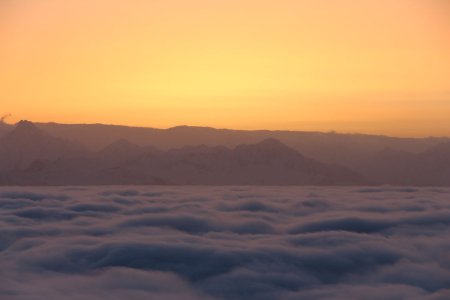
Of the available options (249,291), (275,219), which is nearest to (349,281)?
(249,291)

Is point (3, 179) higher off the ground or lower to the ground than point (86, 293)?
lower

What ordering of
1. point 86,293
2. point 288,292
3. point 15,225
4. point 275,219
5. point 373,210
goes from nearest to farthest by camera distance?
point 86,293 < point 288,292 < point 15,225 < point 275,219 < point 373,210

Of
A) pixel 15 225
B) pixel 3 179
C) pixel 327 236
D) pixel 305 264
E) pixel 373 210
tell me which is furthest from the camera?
pixel 3 179

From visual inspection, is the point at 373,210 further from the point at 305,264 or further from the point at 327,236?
the point at 305,264

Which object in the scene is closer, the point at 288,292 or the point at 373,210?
the point at 288,292

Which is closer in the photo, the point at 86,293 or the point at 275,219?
the point at 86,293

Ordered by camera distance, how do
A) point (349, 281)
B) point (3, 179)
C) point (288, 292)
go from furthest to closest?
point (3, 179)
point (349, 281)
point (288, 292)

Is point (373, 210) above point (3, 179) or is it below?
above

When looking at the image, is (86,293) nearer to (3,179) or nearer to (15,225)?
(15,225)

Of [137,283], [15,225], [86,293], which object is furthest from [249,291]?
[15,225]
